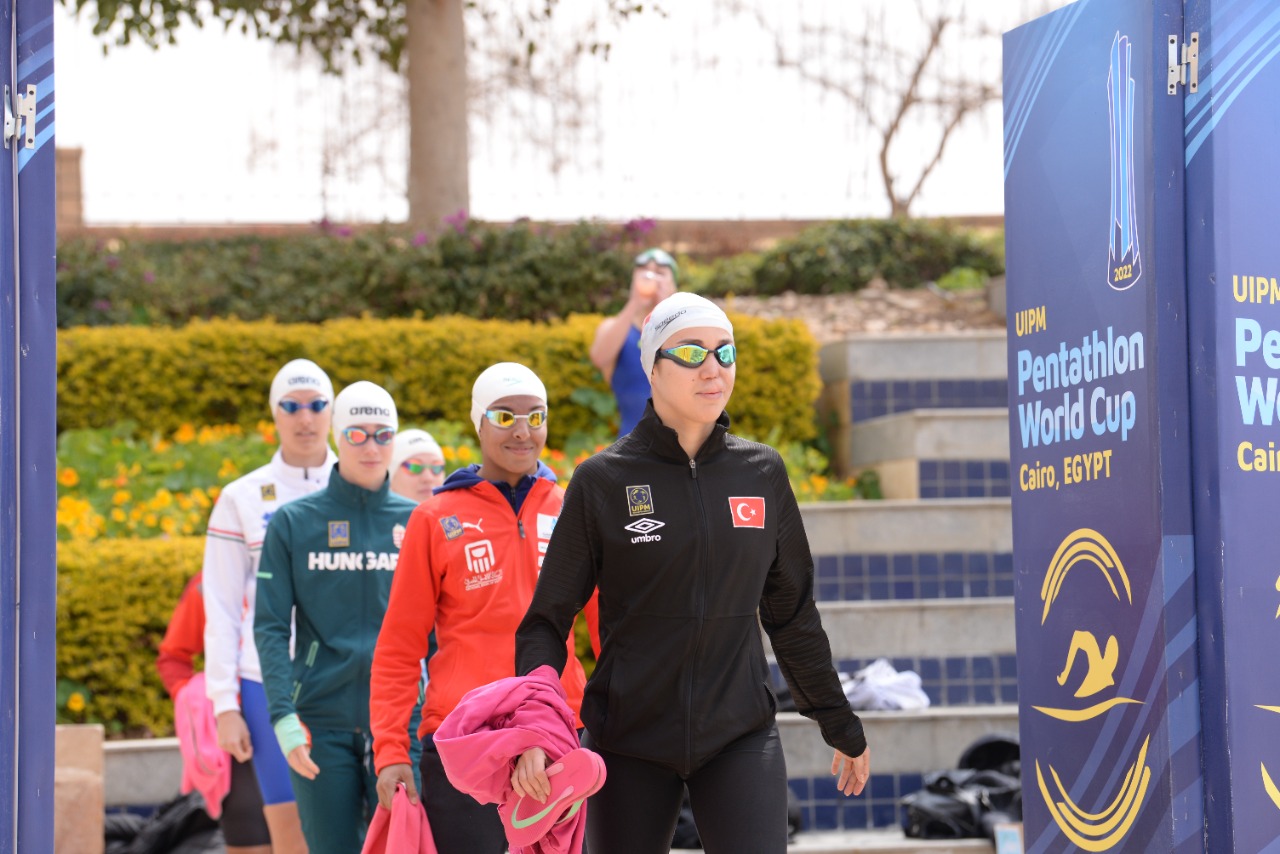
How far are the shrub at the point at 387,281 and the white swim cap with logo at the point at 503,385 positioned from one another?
27.4ft

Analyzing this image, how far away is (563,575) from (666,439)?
439mm

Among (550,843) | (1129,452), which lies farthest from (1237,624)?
(550,843)

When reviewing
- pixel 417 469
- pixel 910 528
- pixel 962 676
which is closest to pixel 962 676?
pixel 962 676

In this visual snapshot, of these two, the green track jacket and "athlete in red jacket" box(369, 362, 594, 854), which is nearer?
"athlete in red jacket" box(369, 362, 594, 854)

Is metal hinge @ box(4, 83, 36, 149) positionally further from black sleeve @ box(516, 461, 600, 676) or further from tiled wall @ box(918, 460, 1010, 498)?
tiled wall @ box(918, 460, 1010, 498)

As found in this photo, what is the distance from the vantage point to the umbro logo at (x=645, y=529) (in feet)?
13.4

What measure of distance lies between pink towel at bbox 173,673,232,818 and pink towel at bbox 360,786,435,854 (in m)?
1.82

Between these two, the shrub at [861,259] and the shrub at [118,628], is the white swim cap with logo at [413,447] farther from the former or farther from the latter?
the shrub at [861,259]

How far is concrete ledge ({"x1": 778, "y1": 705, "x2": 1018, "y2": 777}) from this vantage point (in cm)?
795

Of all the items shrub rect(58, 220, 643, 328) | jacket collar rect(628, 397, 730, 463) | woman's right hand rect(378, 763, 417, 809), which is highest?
shrub rect(58, 220, 643, 328)

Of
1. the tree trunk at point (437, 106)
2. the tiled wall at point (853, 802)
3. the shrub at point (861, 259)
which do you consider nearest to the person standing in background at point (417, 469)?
the tiled wall at point (853, 802)

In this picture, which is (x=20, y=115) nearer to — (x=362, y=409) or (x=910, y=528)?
(x=362, y=409)

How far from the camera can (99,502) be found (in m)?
10.2

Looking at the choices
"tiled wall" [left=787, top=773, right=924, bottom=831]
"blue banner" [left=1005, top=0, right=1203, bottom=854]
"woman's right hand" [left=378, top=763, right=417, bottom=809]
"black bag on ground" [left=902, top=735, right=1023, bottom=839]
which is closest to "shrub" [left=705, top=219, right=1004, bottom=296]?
"tiled wall" [left=787, top=773, right=924, bottom=831]
